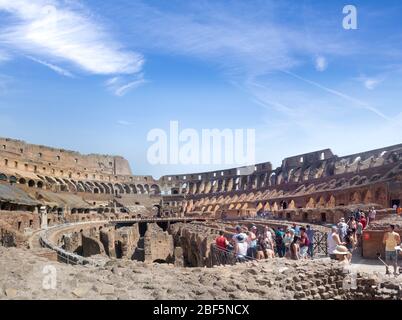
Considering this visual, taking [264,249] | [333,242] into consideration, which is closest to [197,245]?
[264,249]

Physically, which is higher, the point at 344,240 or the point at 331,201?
the point at 331,201

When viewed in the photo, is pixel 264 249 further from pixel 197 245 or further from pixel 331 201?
pixel 331 201

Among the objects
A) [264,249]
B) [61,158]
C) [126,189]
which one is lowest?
[264,249]

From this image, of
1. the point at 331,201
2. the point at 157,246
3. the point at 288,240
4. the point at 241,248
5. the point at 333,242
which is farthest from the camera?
the point at 331,201

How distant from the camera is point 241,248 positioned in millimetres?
12109

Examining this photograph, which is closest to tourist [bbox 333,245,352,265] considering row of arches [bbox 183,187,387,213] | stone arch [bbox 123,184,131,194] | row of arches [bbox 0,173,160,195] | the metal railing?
the metal railing

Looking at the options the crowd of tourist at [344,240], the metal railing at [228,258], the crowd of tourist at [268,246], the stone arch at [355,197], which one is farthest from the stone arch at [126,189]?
the crowd of tourist at [268,246]

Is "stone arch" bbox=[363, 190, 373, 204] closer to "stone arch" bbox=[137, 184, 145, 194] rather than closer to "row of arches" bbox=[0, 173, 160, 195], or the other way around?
"row of arches" bbox=[0, 173, 160, 195]

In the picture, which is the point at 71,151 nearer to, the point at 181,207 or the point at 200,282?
the point at 181,207

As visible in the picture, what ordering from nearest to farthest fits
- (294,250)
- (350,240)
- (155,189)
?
(294,250)
(350,240)
(155,189)

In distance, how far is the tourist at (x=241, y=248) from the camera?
1178cm

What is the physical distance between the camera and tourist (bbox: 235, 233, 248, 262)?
11.8 metres
